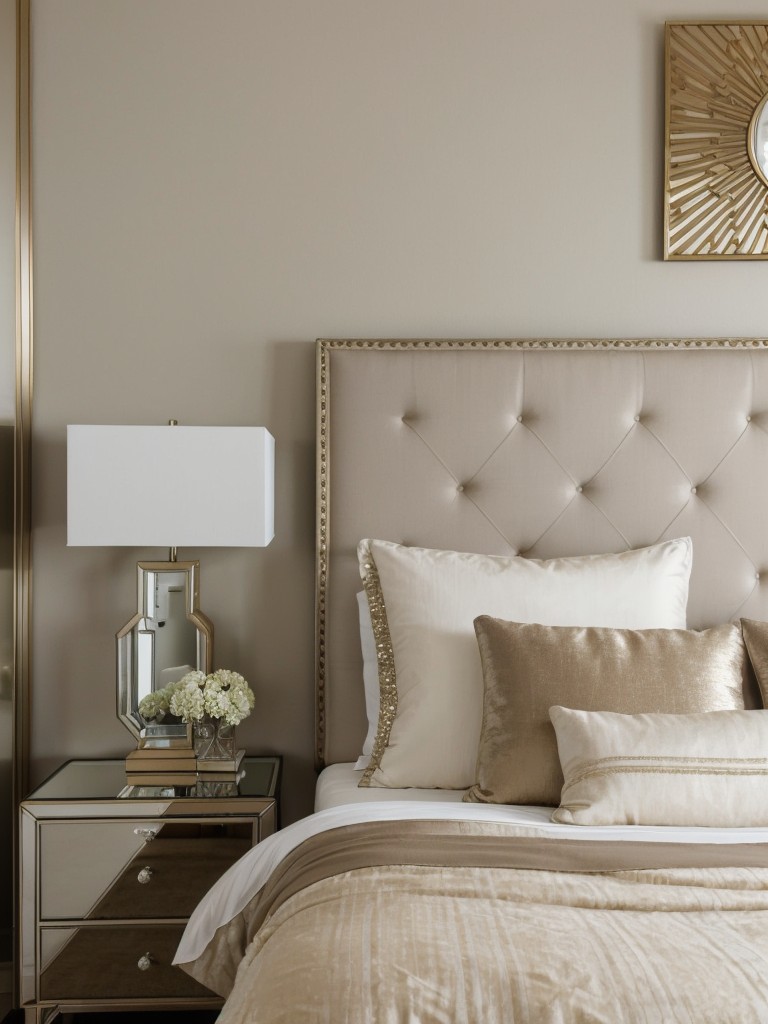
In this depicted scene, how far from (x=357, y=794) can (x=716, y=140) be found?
6.23ft

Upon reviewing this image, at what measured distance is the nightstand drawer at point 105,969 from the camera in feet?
5.96

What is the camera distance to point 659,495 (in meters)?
2.13

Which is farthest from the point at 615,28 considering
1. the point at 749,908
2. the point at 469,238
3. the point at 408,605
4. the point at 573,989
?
the point at 573,989

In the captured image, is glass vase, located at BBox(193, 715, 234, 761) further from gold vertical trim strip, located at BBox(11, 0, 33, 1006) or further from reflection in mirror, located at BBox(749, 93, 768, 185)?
reflection in mirror, located at BBox(749, 93, 768, 185)

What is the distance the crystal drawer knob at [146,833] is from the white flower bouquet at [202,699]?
25cm

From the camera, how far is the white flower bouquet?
192 cm

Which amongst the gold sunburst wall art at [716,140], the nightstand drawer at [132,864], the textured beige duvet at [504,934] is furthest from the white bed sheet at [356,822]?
the gold sunburst wall art at [716,140]

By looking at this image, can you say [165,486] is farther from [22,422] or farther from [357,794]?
[357,794]

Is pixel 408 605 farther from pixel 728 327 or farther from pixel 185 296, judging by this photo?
pixel 728 327

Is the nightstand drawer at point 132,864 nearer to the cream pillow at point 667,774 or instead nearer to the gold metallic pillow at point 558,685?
the gold metallic pillow at point 558,685

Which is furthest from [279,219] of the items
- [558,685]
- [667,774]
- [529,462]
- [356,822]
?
[667,774]

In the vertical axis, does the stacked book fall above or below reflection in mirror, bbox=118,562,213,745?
below

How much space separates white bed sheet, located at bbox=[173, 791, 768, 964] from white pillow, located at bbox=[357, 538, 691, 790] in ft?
0.63

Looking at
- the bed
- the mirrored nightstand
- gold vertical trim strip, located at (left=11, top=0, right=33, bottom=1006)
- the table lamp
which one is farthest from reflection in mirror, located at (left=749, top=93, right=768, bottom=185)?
the mirrored nightstand
